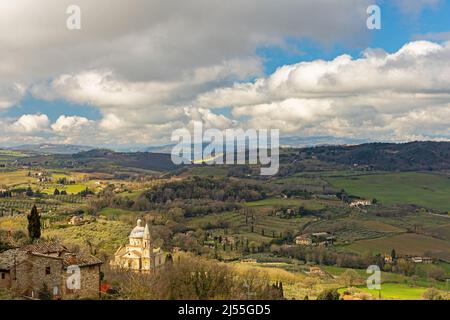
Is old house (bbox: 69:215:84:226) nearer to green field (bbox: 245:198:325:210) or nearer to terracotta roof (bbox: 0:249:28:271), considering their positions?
green field (bbox: 245:198:325:210)

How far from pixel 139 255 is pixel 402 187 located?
384ft

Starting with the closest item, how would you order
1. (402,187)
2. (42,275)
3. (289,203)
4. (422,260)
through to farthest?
(42,275) < (422,260) < (289,203) < (402,187)

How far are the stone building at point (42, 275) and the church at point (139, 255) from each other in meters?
19.6

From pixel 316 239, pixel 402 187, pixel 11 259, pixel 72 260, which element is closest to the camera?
pixel 11 259

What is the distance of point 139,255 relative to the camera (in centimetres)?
5772

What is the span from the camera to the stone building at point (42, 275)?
33.7 meters

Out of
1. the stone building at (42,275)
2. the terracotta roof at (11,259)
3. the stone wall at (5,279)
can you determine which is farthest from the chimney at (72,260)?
the stone wall at (5,279)

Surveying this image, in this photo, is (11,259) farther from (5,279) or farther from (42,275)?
(42,275)

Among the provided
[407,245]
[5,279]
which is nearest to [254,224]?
[407,245]

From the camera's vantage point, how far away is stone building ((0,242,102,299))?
33.7 m

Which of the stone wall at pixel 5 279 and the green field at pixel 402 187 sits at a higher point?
the stone wall at pixel 5 279

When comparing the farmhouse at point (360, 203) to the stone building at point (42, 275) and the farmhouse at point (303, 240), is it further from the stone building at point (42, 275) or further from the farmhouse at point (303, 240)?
the stone building at point (42, 275)

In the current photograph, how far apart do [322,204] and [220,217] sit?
94.8 ft
